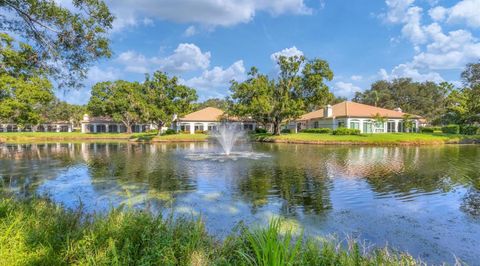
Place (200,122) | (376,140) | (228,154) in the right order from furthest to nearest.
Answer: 1. (200,122)
2. (376,140)
3. (228,154)

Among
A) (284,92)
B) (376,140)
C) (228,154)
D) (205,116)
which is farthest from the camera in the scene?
(205,116)

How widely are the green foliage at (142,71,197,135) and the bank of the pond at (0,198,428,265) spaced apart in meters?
44.5

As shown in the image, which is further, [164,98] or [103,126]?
[103,126]

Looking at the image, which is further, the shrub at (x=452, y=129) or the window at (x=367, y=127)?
the shrub at (x=452, y=129)

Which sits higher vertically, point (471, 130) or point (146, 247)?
point (471, 130)

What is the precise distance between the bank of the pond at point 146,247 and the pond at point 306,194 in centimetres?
175

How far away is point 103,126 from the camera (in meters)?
70.4

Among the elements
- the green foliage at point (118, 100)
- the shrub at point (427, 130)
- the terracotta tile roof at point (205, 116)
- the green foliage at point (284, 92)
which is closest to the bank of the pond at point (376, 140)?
the green foliage at point (284, 92)

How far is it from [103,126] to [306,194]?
67.4 meters

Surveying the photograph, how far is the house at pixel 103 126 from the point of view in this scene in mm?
68812

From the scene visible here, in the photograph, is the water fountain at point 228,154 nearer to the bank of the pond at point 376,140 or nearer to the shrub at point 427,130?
the bank of the pond at point 376,140

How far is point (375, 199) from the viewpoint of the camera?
35.7 ft

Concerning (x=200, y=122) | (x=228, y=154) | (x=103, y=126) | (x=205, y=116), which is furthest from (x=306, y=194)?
(x=103, y=126)

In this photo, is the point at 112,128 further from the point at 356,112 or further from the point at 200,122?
the point at 356,112
